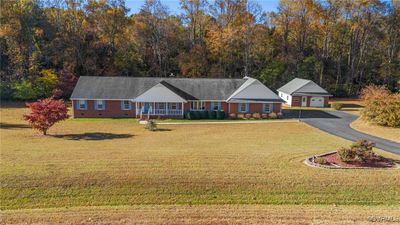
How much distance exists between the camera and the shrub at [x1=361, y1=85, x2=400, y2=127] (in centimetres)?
3161

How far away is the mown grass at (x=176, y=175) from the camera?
14.3 meters

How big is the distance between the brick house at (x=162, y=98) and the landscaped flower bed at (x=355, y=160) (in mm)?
19991

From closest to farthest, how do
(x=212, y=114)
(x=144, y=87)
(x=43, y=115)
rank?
1. (x=43, y=115)
2. (x=212, y=114)
3. (x=144, y=87)

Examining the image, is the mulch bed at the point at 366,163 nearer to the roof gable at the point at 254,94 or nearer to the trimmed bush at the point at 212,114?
the trimmed bush at the point at 212,114

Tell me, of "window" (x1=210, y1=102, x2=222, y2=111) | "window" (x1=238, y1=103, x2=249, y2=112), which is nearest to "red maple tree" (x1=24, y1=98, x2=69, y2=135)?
"window" (x1=210, y1=102, x2=222, y2=111)

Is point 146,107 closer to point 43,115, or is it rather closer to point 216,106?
point 216,106

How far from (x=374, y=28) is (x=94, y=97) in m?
48.8

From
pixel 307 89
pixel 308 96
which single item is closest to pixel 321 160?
pixel 308 96

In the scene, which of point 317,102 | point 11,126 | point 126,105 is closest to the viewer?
point 11,126

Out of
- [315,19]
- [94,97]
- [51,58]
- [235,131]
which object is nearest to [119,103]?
[94,97]

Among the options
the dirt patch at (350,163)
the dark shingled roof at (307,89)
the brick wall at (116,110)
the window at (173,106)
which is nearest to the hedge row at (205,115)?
the brick wall at (116,110)

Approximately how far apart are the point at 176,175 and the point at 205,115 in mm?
22775

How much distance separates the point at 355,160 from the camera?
19266 mm

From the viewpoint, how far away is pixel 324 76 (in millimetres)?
63594
